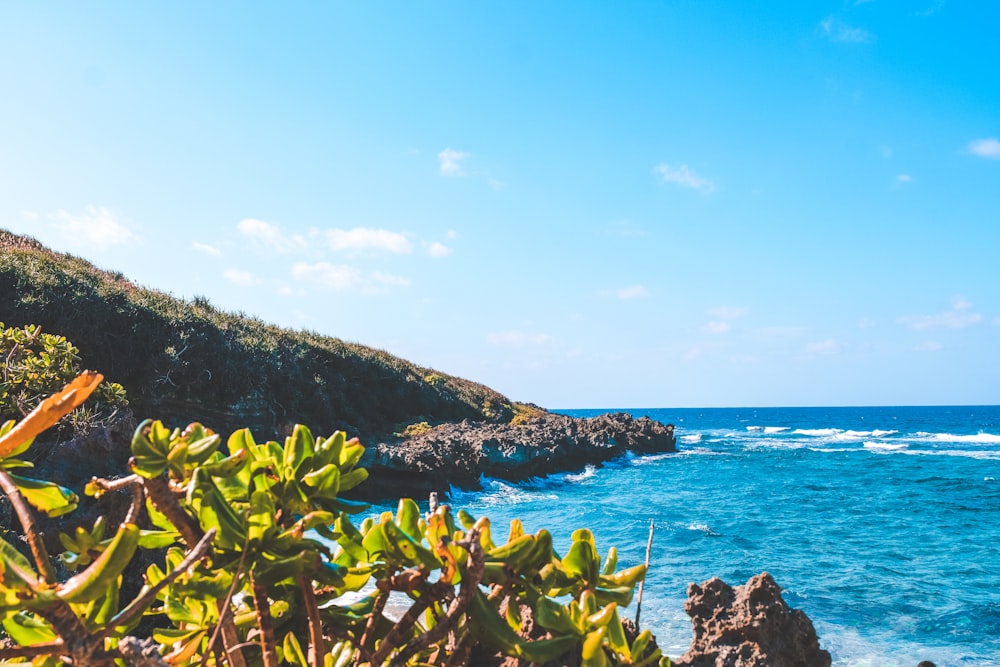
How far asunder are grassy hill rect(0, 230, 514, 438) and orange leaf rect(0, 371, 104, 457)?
12.6 m

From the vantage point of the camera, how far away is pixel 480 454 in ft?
61.9

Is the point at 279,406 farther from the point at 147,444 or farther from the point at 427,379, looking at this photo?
the point at 147,444

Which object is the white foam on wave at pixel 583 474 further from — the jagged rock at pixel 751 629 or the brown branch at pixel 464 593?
the brown branch at pixel 464 593

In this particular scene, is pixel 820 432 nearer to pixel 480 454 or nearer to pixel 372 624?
pixel 480 454

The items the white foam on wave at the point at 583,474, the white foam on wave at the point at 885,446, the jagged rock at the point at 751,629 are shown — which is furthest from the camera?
the white foam on wave at the point at 885,446

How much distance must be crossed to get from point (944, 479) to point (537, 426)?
16.3 metres

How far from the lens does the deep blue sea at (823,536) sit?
27.3 feet

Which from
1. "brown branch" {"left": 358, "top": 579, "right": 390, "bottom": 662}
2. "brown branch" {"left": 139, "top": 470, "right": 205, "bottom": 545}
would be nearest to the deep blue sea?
"brown branch" {"left": 358, "top": 579, "right": 390, "bottom": 662}

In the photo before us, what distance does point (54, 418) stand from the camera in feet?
3.51

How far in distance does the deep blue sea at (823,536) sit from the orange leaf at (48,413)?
5.53 meters

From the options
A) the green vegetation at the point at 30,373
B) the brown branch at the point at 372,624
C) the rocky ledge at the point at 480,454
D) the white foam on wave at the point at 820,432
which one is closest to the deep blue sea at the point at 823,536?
the rocky ledge at the point at 480,454

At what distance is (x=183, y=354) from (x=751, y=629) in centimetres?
1369

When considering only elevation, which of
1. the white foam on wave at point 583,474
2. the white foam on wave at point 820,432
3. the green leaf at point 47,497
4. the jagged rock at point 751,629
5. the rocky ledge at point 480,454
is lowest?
the white foam on wave at point 820,432

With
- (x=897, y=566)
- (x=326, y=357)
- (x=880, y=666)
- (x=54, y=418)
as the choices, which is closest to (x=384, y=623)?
(x=54, y=418)
